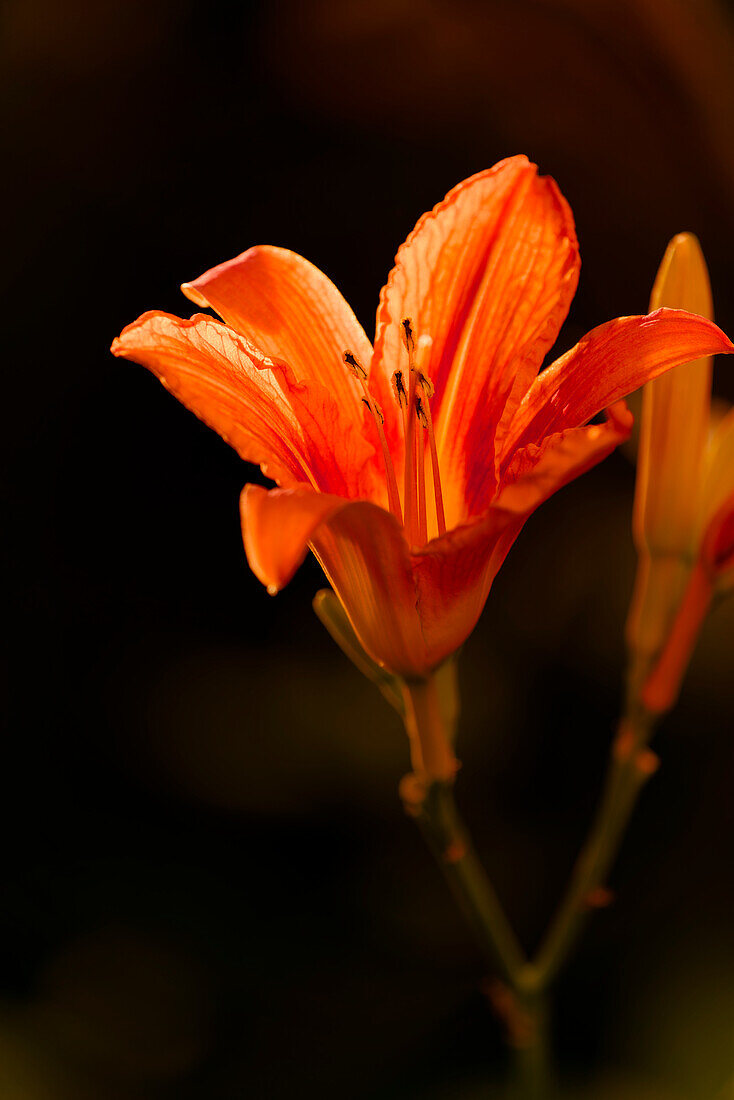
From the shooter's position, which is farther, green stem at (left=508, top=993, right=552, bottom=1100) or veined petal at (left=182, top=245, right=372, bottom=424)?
green stem at (left=508, top=993, right=552, bottom=1100)

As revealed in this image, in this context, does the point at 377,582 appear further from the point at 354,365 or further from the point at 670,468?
the point at 670,468

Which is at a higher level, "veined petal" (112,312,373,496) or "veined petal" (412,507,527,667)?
"veined petal" (112,312,373,496)

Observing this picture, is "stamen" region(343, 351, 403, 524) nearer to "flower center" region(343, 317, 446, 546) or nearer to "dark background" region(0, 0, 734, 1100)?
"flower center" region(343, 317, 446, 546)

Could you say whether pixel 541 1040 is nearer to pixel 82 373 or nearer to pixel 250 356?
pixel 250 356

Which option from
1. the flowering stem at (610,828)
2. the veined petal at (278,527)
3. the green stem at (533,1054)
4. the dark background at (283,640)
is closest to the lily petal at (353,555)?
the veined petal at (278,527)

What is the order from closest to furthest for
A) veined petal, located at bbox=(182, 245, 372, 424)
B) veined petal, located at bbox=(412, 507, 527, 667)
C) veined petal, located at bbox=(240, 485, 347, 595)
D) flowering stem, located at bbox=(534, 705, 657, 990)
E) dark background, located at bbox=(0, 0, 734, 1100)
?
veined petal, located at bbox=(240, 485, 347, 595) < veined petal, located at bbox=(412, 507, 527, 667) < veined petal, located at bbox=(182, 245, 372, 424) < flowering stem, located at bbox=(534, 705, 657, 990) < dark background, located at bbox=(0, 0, 734, 1100)

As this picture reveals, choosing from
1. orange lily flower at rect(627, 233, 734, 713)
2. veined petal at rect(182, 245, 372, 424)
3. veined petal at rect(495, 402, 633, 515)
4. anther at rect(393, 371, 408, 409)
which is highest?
veined petal at rect(182, 245, 372, 424)

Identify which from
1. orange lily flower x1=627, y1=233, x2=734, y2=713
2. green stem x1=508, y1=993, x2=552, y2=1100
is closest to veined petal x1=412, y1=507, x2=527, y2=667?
orange lily flower x1=627, y1=233, x2=734, y2=713

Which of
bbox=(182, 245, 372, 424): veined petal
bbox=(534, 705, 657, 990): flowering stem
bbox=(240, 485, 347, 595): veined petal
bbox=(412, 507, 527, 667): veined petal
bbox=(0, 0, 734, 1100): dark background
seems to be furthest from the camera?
bbox=(0, 0, 734, 1100): dark background
